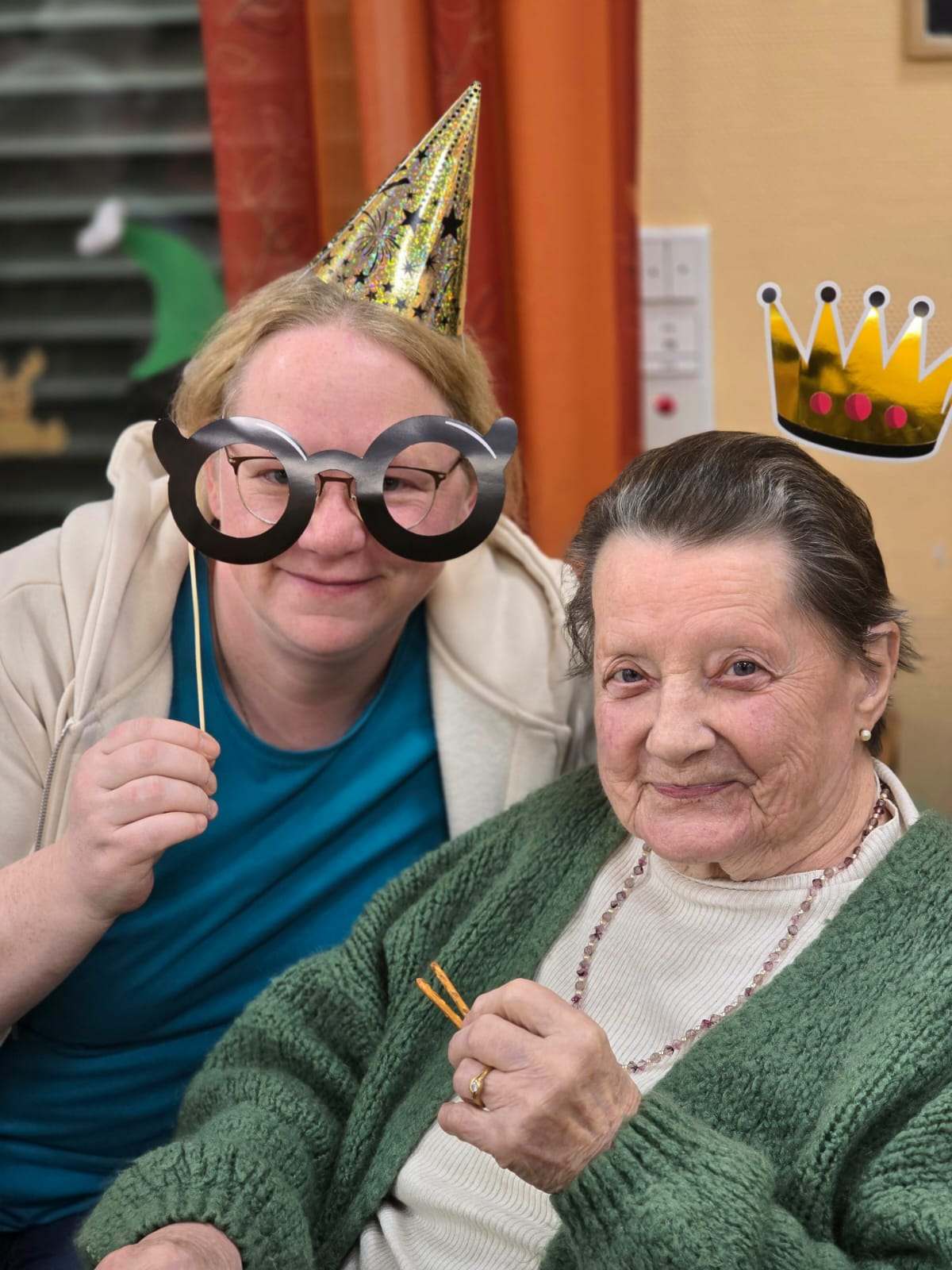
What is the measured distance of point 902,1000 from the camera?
1162 mm

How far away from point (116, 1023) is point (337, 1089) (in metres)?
0.32

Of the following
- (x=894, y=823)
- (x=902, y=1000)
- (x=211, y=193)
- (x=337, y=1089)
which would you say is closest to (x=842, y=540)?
(x=894, y=823)

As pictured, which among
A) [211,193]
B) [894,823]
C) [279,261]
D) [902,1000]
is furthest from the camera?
[211,193]

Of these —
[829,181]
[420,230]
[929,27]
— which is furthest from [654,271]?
[420,230]

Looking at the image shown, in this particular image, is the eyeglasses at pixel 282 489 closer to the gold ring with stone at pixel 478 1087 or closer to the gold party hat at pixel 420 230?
the gold party hat at pixel 420 230

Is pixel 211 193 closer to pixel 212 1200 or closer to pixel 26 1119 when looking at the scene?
pixel 26 1119

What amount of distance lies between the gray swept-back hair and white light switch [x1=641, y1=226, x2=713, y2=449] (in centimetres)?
70

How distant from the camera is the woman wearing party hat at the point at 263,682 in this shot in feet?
4.78

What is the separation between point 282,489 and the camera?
1.49 m

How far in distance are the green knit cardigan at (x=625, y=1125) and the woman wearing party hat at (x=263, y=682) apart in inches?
6.6

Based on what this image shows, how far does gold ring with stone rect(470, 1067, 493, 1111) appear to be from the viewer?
112 cm

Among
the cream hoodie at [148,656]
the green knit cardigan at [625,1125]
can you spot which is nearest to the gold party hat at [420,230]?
the cream hoodie at [148,656]

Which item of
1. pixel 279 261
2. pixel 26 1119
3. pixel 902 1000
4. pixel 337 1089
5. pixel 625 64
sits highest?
pixel 625 64

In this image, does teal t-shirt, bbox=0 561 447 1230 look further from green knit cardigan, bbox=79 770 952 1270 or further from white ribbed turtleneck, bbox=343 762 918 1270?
white ribbed turtleneck, bbox=343 762 918 1270
